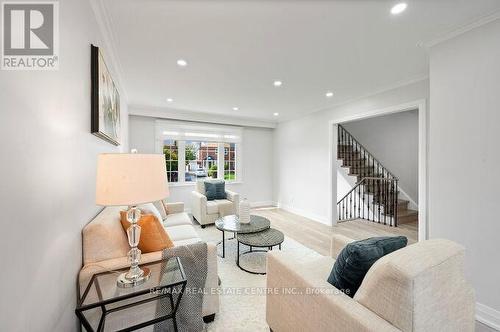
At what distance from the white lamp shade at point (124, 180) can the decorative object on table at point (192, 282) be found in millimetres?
598

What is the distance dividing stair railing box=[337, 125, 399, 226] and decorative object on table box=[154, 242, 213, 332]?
13.2ft

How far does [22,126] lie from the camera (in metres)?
0.77

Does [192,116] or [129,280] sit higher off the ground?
[192,116]

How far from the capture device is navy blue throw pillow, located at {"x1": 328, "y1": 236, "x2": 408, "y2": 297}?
109cm

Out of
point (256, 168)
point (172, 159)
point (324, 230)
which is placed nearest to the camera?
point (324, 230)

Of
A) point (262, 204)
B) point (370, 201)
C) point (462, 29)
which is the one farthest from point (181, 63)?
point (370, 201)

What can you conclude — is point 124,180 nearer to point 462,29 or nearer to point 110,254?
point 110,254

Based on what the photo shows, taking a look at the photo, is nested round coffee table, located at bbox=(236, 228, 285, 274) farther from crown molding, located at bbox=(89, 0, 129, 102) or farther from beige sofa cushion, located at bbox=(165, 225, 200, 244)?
crown molding, located at bbox=(89, 0, 129, 102)

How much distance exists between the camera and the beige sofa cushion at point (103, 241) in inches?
53.7

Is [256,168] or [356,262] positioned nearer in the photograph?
[356,262]

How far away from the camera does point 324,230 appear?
394cm

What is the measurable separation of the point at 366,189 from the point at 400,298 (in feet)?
15.8

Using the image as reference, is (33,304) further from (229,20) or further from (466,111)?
(466,111)

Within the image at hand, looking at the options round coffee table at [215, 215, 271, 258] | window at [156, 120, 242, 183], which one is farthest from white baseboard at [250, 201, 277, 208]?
round coffee table at [215, 215, 271, 258]
